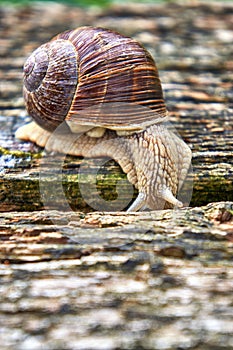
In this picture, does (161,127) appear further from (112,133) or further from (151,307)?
(151,307)

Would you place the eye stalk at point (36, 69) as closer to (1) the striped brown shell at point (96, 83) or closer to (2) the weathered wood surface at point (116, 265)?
(1) the striped brown shell at point (96, 83)

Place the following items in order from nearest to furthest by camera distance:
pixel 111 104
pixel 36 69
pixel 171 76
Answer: pixel 111 104 < pixel 36 69 < pixel 171 76

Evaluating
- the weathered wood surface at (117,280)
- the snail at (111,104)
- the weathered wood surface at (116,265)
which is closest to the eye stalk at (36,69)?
the snail at (111,104)

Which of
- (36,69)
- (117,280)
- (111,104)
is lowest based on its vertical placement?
(117,280)

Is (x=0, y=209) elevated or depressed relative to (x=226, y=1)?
depressed

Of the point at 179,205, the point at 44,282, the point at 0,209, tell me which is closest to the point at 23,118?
the point at 0,209

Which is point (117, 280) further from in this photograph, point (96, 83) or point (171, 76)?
point (171, 76)

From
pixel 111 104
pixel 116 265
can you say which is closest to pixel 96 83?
pixel 111 104
